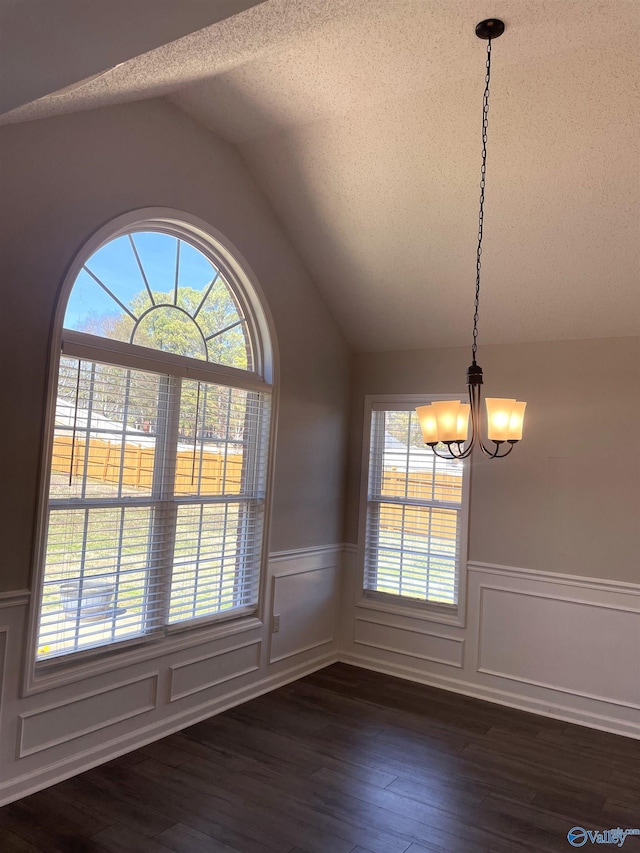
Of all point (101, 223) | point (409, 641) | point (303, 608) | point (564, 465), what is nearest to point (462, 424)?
point (564, 465)

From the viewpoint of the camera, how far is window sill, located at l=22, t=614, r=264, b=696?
9.26 feet

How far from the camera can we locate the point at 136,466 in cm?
329

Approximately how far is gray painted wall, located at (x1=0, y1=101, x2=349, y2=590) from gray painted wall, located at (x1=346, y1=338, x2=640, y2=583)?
43.7 inches

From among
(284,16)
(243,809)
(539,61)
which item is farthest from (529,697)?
(284,16)

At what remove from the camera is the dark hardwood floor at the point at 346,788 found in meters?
2.55

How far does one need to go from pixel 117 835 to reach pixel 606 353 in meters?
3.81

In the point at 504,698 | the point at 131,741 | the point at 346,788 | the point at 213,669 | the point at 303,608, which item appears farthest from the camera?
the point at 303,608

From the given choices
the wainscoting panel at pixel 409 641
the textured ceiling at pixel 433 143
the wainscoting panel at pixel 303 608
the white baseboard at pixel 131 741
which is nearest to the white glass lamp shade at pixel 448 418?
the textured ceiling at pixel 433 143

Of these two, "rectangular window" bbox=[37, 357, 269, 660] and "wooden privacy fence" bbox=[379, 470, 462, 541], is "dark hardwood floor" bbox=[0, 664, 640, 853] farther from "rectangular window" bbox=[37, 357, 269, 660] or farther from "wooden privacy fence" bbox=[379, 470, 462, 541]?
"wooden privacy fence" bbox=[379, 470, 462, 541]

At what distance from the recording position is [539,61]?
9.20ft

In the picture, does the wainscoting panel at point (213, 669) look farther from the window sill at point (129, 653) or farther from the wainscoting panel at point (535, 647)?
the wainscoting panel at point (535, 647)

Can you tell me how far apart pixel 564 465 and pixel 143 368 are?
9.16 ft

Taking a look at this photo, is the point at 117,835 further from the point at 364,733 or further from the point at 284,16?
the point at 284,16

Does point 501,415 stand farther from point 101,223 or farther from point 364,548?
point 364,548
